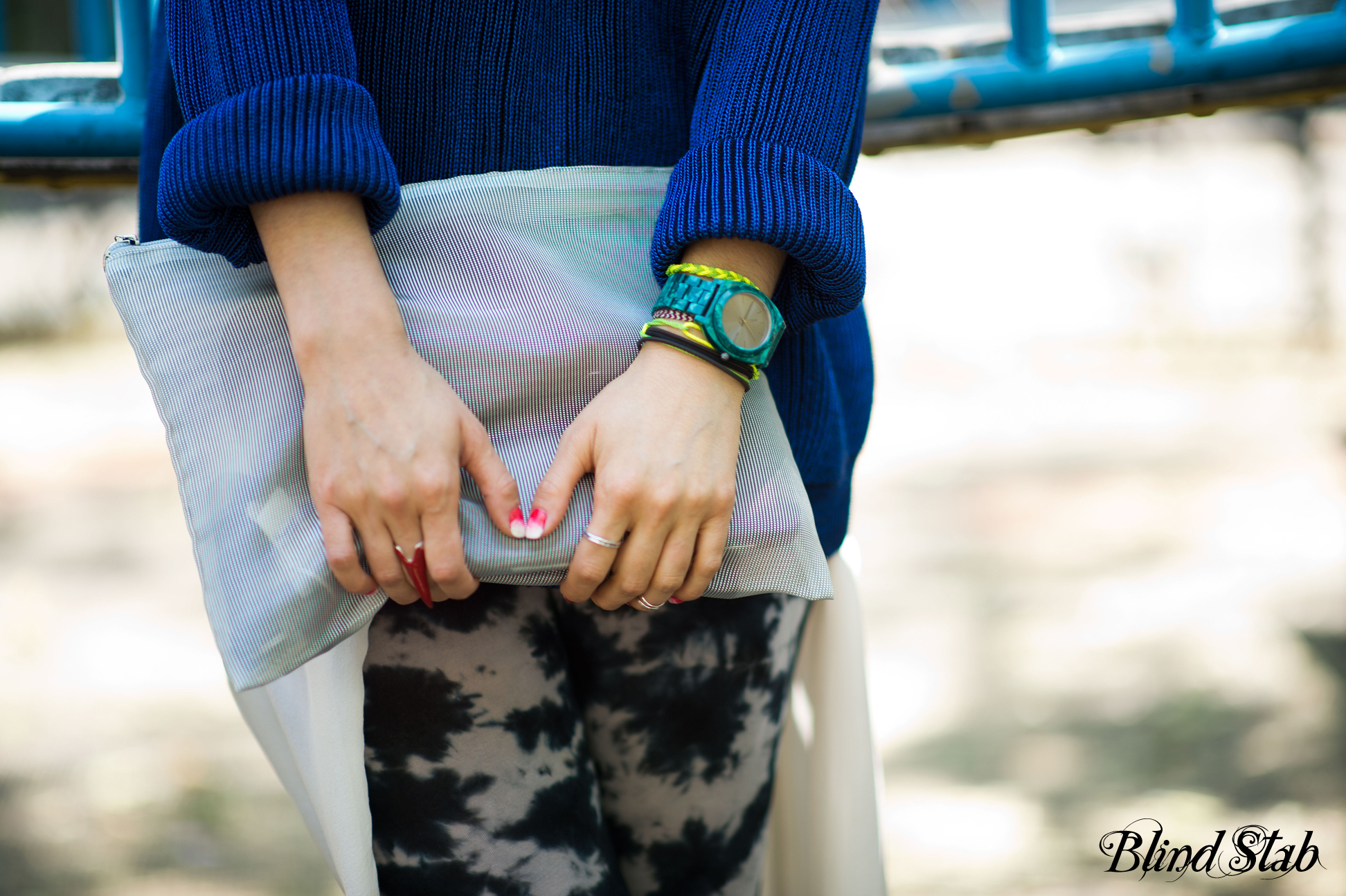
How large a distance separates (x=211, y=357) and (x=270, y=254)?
0.28 feet

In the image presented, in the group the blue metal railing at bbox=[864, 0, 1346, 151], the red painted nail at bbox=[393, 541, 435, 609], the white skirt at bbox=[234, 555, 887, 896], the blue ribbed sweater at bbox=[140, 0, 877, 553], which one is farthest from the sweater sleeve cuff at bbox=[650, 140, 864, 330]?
the blue metal railing at bbox=[864, 0, 1346, 151]

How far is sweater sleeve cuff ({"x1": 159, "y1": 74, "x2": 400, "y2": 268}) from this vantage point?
1.97ft

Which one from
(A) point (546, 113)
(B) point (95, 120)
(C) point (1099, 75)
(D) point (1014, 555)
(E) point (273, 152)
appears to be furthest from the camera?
(D) point (1014, 555)

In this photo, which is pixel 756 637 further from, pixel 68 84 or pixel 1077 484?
pixel 1077 484

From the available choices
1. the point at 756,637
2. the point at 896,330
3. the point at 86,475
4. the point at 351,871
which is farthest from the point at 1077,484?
the point at 86,475

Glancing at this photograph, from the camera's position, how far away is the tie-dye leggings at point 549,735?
0.74 meters

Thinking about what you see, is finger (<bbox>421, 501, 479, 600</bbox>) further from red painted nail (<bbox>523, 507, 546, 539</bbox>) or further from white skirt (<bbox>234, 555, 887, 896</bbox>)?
white skirt (<bbox>234, 555, 887, 896</bbox>)

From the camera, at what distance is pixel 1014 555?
3.52 metres

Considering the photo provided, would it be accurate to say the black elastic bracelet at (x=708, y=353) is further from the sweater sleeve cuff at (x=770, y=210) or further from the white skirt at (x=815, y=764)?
the white skirt at (x=815, y=764)

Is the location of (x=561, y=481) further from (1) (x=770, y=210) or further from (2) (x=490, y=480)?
(1) (x=770, y=210)

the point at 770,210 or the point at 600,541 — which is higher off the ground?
the point at 770,210

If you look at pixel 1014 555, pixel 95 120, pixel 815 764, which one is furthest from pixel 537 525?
pixel 1014 555

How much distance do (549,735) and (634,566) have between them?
0.19 metres

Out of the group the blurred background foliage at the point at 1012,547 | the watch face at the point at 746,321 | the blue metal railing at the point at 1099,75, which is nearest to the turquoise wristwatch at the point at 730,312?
the watch face at the point at 746,321
